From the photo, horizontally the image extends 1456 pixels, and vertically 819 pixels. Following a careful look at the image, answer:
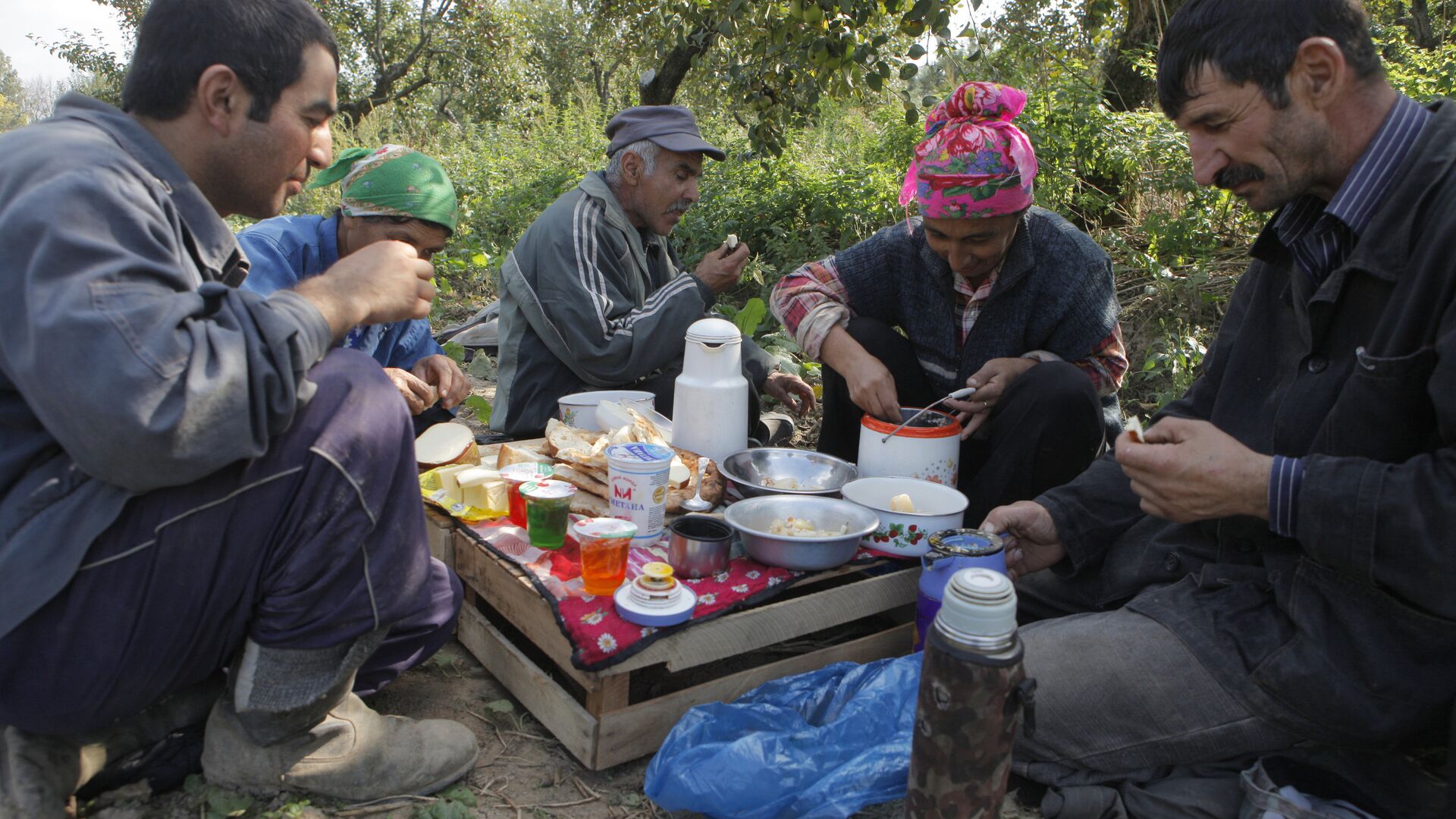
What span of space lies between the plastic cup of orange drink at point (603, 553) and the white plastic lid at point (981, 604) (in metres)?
0.79

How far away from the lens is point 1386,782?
1.63 meters

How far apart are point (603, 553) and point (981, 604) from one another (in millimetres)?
868

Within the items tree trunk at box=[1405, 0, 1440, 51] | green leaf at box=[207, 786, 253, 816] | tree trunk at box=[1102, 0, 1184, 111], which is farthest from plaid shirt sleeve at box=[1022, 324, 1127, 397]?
tree trunk at box=[1405, 0, 1440, 51]

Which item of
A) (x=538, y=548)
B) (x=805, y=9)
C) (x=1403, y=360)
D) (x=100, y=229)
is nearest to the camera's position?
(x=100, y=229)

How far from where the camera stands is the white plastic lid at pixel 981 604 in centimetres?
140

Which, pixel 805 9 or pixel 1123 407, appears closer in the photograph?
pixel 805 9

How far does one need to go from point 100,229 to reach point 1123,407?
4.19m

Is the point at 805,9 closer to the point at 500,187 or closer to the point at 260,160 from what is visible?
the point at 260,160

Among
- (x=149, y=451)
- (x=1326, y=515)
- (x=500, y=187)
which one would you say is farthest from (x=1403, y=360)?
(x=500, y=187)

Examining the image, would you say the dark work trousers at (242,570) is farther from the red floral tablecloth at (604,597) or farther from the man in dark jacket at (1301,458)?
the man in dark jacket at (1301,458)

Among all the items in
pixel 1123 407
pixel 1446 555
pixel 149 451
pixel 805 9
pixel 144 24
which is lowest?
pixel 1123 407

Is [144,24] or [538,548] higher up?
[144,24]

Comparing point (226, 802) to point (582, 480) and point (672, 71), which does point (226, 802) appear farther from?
point (672, 71)

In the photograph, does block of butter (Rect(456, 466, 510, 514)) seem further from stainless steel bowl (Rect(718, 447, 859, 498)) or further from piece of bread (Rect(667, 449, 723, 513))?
stainless steel bowl (Rect(718, 447, 859, 498))
